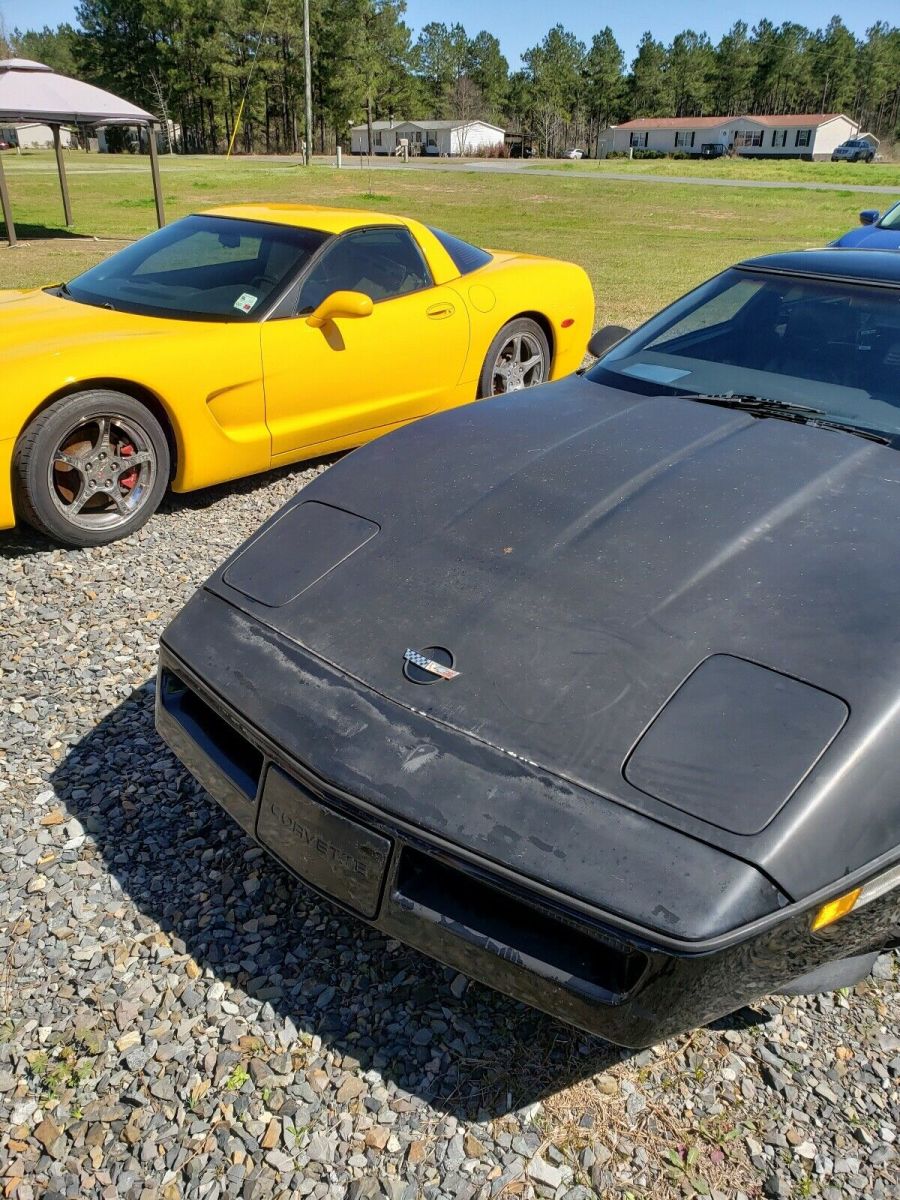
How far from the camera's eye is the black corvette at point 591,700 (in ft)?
4.84

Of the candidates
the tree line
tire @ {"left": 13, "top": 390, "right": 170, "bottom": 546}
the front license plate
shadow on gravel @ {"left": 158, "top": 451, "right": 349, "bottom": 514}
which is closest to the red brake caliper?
tire @ {"left": 13, "top": 390, "right": 170, "bottom": 546}

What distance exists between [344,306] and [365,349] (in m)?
0.33

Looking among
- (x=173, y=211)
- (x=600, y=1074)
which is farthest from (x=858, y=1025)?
(x=173, y=211)

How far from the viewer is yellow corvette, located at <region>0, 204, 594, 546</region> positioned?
12.2ft

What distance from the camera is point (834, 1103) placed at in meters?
1.76

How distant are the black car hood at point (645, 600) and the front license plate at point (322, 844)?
26 cm

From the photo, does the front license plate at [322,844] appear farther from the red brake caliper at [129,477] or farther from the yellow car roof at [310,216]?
the yellow car roof at [310,216]

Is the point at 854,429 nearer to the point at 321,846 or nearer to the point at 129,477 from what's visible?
the point at 321,846

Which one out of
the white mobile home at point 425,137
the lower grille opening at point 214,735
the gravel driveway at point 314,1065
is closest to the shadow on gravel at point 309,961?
the gravel driveway at point 314,1065

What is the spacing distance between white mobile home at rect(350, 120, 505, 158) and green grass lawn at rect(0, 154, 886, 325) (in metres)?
43.1

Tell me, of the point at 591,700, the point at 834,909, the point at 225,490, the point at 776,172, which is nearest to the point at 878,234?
the point at 225,490

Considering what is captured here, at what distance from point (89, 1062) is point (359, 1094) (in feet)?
1.81

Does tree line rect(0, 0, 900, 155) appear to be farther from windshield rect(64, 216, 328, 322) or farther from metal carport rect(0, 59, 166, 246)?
windshield rect(64, 216, 328, 322)

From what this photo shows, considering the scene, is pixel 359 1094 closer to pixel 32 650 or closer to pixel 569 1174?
pixel 569 1174
